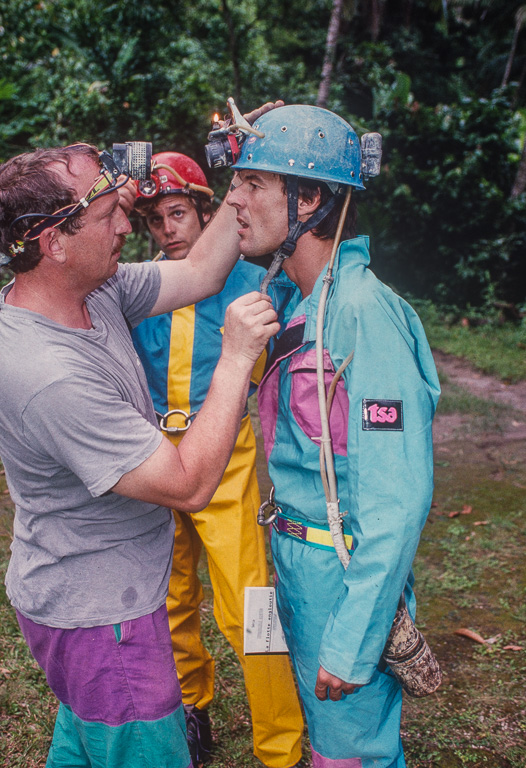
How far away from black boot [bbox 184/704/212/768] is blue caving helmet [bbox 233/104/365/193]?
92.3 inches

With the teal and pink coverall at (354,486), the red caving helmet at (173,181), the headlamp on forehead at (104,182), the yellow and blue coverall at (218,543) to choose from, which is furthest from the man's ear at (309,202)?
the red caving helmet at (173,181)

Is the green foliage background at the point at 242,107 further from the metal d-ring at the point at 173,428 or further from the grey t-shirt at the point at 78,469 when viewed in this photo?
the grey t-shirt at the point at 78,469

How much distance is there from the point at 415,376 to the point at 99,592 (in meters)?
1.10

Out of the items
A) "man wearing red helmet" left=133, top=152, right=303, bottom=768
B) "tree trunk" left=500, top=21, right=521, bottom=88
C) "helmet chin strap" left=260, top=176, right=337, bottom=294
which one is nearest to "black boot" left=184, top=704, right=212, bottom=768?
"man wearing red helmet" left=133, top=152, right=303, bottom=768

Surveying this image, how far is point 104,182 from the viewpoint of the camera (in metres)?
1.85

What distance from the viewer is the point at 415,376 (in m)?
1.70

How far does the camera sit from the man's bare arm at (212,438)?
1.64 metres

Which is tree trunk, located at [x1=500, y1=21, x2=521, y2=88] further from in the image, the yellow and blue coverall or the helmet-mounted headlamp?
the helmet-mounted headlamp

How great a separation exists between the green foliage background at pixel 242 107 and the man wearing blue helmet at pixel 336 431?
31.2ft

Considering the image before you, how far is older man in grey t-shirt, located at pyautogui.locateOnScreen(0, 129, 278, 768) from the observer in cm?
162

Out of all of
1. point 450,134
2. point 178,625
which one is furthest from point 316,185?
point 450,134

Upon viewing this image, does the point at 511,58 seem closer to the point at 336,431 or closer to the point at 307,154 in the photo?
the point at 307,154

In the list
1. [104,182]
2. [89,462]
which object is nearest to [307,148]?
[104,182]

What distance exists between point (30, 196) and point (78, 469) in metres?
0.76
